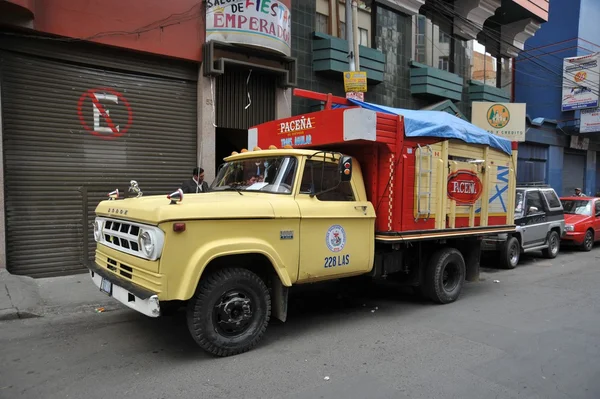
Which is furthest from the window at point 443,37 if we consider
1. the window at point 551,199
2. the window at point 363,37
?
the window at point 551,199

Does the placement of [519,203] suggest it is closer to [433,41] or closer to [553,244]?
[553,244]

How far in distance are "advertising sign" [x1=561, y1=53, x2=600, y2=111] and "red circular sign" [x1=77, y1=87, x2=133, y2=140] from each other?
799 inches

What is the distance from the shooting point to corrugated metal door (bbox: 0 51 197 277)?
7.57m

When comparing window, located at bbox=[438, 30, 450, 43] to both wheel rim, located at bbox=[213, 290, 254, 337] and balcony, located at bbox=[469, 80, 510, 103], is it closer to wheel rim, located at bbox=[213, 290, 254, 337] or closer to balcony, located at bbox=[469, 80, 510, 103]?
balcony, located at bbox=[469, 80, 510, 103]

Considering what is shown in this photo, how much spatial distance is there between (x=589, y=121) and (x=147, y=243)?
22678 millimetres

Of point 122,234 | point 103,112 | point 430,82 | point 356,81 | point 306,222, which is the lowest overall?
point 122,234

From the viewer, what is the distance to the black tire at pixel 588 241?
12695mm

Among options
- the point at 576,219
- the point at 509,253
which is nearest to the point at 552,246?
the point at 576,219

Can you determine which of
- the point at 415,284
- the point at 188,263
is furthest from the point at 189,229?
the point at 415,284

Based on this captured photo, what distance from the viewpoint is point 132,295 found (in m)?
4.14

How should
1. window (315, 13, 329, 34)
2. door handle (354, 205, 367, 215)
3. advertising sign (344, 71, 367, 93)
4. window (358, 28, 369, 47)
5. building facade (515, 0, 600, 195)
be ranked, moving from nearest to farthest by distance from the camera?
1. door handle (354, 205, 367, 215)
2. advertising sign (344, 71, 367, 93)
3. window (315, 13, 329, 34)
4. window (358, 28, 369, 47)
5. building facade (515, 0, 600, 195)

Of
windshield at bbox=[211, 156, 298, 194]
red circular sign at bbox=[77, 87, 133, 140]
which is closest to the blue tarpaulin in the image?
windshield at bbox=[211, 156, 298, 194]

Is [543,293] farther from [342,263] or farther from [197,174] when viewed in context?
[197,174]

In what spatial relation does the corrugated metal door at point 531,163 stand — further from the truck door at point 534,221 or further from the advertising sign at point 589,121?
the truck door at point 534,221
